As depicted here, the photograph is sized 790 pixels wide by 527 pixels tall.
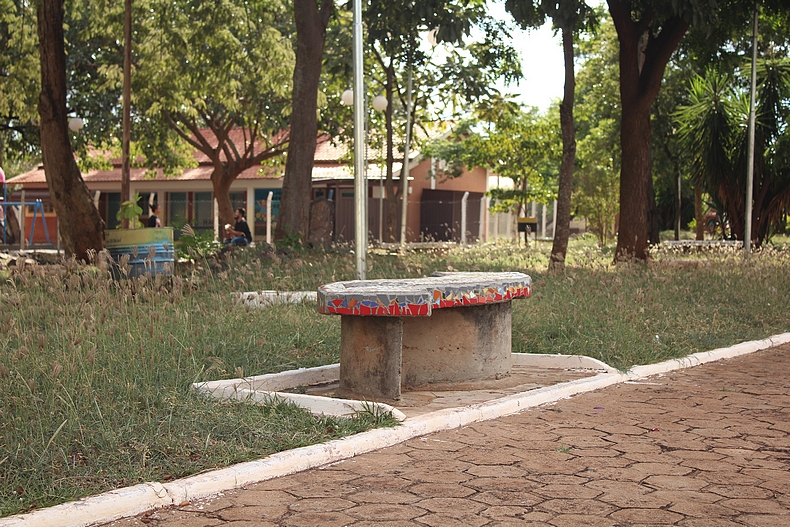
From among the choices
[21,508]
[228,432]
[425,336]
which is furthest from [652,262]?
[21,508]

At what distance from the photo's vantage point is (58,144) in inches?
690

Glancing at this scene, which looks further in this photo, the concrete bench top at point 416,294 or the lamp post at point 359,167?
the lamp post at point 359,167

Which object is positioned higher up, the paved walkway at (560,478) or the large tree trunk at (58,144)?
the large tree trunk at (58,144)

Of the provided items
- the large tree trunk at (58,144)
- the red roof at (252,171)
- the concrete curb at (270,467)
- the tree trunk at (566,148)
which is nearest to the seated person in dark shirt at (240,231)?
the large tree trunk at (58,144)

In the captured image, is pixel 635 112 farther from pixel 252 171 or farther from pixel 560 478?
pixel 252 171

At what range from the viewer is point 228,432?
18.9ft

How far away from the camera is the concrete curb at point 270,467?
4422mm

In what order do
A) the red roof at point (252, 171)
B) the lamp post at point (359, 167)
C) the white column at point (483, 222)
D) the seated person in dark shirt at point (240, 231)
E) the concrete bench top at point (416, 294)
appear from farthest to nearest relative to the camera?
the white column at point (483, 222) < the red roof at point (252, 171) < the seated person in dark shirt at point (240, 231) < the lamp post at point (359, 167) < the concrete bench top at point (416, 294)

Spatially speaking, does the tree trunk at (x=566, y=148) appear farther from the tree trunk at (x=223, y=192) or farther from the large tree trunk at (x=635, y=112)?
the tree trunk at (x=223, y=192)

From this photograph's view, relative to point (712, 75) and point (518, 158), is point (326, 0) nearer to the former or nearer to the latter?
point (712, 75)

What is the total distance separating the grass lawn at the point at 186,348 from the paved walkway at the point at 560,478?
0.51 metres

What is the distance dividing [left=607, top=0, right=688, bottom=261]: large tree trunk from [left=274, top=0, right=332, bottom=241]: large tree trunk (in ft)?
19.6

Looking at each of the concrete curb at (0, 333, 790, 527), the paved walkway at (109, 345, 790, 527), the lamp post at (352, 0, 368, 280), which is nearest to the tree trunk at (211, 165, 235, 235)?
the lamp post at (352, 0, 368, 280)

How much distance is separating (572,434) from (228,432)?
Result: 2.33 meters
